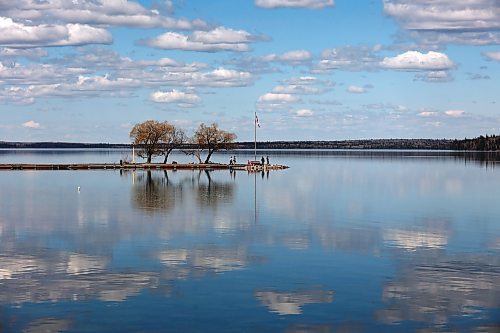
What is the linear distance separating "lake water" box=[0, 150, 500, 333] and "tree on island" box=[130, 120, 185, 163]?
7336 cm

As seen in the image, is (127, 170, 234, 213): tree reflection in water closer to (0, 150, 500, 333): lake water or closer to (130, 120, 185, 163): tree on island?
(0, 150, 500, 333): lake water

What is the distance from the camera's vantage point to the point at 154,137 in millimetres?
128000

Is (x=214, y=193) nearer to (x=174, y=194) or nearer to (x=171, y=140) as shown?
(x=174, y=194)

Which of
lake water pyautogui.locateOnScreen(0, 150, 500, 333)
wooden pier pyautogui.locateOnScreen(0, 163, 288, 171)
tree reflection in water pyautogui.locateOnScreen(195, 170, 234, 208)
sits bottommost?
lake water pyautogui.locateOnScreen(0, 150, 500, 333)

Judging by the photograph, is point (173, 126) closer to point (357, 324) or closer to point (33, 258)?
point (33, 258)

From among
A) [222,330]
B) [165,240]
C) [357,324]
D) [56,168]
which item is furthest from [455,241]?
[56,168]

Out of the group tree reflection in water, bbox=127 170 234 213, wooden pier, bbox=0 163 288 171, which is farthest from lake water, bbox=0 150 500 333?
wooden pier, bbox=0 163 288 171

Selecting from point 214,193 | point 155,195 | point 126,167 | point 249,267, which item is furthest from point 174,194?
point 126,167

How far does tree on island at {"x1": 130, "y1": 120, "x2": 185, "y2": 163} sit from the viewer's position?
127812 mm

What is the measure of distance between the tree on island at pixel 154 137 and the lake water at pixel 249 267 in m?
73.4

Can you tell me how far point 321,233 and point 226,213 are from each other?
1159cm

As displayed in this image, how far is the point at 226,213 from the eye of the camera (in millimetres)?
48125

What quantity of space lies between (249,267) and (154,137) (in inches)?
3996

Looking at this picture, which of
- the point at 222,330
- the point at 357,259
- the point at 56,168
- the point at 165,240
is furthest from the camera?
the point at 56,168
